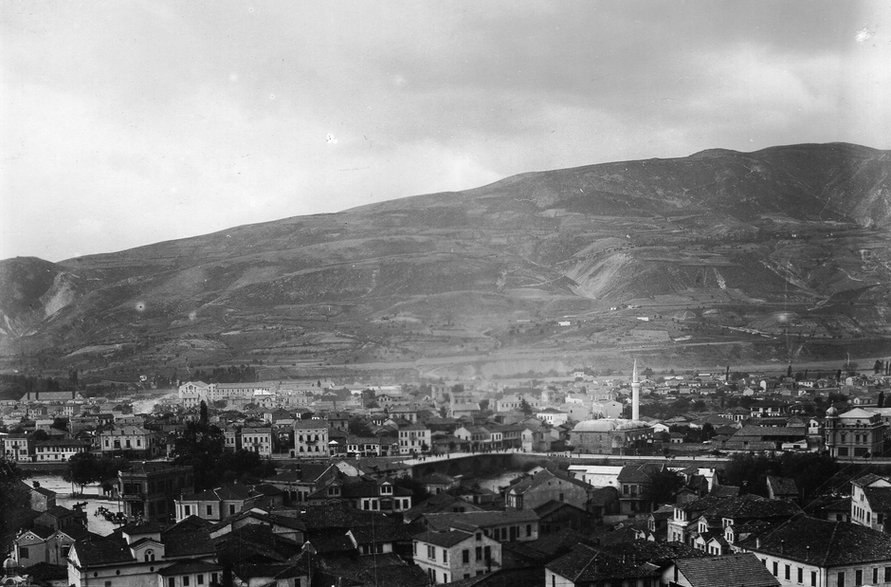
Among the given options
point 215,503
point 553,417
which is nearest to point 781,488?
point 215,503

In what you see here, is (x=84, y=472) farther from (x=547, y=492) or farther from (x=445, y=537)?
(x=445, y=537)

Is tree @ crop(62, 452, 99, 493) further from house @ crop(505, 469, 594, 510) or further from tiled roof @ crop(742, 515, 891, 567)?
tiled roof @ crop(742, 515, 891, 567)

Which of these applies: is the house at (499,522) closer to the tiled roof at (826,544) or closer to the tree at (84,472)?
the tiled roof at (826,544)

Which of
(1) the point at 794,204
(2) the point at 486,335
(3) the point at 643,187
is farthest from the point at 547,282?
(1) the point at 794,204

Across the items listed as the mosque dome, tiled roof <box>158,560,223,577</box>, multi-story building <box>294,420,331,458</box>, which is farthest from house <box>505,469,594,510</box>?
multi-story building <box>294,420,331,458</box>

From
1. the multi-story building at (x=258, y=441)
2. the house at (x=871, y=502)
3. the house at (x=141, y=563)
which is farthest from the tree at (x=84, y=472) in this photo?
the house at (x=871, y=502)

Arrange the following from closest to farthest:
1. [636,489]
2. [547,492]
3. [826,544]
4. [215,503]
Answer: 1. [826,544]
2. [215,503]
3. [547,492]
4. [636,489]

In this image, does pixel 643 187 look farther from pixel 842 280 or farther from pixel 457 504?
pixel 457 504
